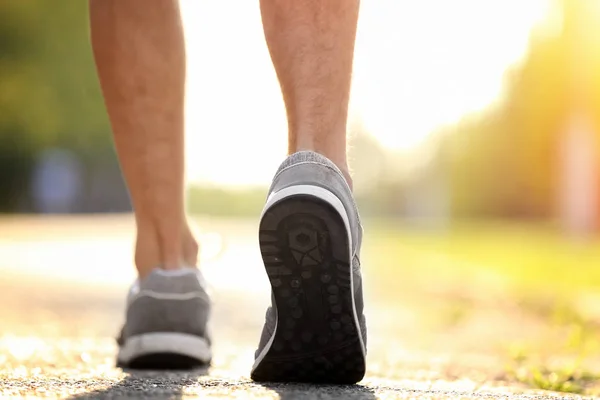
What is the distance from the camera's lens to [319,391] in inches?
48.9

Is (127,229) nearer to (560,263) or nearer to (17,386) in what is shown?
(560,263)

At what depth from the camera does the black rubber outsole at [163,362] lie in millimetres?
1605

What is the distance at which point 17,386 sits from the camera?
1262 millimetres

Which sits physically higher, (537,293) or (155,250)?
(537,293)

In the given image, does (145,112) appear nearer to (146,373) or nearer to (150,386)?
(146,373)

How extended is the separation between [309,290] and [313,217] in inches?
4.4

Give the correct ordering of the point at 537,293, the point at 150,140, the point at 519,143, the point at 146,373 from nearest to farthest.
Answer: the point at 146,373
the point at 150,140
the point at 537,293
the point at 519,143

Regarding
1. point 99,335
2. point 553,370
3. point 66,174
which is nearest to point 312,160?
point 553,370

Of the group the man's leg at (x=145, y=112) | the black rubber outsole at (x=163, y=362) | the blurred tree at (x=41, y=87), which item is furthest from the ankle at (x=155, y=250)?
the blurred tree at (x=41, y=87)

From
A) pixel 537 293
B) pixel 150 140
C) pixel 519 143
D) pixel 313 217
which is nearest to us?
pixel 313 217

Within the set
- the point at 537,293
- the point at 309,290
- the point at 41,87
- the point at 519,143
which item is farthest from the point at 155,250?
the point at 519,143

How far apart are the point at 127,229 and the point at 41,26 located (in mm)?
8313

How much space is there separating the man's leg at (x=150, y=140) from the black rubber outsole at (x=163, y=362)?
4 cm

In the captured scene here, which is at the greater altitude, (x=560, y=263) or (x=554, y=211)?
(x=554, y=211)
